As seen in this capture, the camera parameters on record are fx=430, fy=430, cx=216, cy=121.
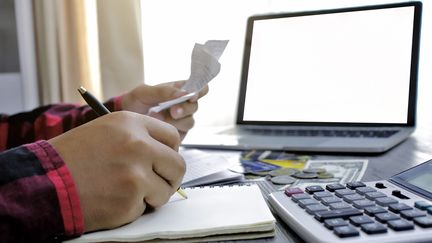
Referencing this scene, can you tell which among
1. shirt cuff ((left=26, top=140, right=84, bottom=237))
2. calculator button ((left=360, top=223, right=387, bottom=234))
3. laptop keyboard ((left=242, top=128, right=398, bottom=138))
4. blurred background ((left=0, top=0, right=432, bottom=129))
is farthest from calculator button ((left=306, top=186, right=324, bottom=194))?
blurred background ((left=0, top=0, right=432, bottom=129))

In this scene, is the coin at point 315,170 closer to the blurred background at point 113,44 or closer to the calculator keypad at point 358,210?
the calculator keypad at point 358,210

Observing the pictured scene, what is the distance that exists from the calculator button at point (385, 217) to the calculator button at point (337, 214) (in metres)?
0.01

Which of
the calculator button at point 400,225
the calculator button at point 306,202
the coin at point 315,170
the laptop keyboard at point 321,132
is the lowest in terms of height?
the laptop keyboard at point 321,132

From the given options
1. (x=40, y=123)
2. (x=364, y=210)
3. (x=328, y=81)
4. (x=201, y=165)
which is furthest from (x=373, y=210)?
(x=40, y=123)

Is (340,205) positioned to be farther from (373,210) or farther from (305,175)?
(305,175)

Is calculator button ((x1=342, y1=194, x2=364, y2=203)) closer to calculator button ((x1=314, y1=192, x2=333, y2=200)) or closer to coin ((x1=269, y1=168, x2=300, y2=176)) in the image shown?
calculator button ((x1=314, y1=192, x2=333, y2=200))

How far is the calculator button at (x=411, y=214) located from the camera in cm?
33

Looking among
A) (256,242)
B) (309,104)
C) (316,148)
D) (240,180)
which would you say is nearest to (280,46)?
(309,104)

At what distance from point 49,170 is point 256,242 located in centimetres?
18

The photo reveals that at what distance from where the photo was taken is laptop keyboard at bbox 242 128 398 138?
0.84 metres

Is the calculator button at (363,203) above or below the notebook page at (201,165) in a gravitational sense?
above

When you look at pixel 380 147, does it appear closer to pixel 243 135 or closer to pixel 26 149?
pixel 243 135

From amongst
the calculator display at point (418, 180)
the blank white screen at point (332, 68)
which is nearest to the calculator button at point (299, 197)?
the calculator display at point (418, 180)

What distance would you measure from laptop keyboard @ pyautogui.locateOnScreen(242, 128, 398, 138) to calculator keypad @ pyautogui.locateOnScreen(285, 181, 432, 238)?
434 millimetres
